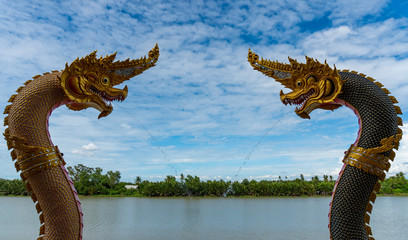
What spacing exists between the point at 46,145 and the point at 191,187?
35.1m

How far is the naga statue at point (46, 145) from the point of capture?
3.11 m

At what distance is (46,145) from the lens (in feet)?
10.5

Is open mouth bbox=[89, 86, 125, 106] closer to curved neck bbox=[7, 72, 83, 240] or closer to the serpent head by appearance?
the serpent head

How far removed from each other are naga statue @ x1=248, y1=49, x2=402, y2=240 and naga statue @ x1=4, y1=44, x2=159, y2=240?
122 inches

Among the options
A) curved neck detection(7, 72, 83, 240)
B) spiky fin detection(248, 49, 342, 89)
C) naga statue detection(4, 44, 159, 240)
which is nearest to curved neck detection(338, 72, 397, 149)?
spiky fin detection(248, 49, 342, 89)

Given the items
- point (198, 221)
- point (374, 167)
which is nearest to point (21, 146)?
point (374, 167)

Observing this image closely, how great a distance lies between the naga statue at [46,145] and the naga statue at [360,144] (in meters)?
3.10

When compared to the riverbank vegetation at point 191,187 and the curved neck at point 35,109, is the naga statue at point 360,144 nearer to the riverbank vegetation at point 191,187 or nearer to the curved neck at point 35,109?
the curved neck at point 35,109

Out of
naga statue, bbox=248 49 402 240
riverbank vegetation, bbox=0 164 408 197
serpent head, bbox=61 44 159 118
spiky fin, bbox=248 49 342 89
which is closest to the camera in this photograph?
naga statue, bbox=248 49 402 240

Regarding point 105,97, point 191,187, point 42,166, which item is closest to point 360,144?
point 105,97

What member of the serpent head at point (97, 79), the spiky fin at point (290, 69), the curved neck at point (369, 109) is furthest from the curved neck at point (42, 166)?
the curved neck at point (369, 109)

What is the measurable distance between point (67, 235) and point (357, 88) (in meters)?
3.94

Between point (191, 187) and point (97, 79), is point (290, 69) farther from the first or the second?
point (191, 187)

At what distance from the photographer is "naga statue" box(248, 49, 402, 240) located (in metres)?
3.26
